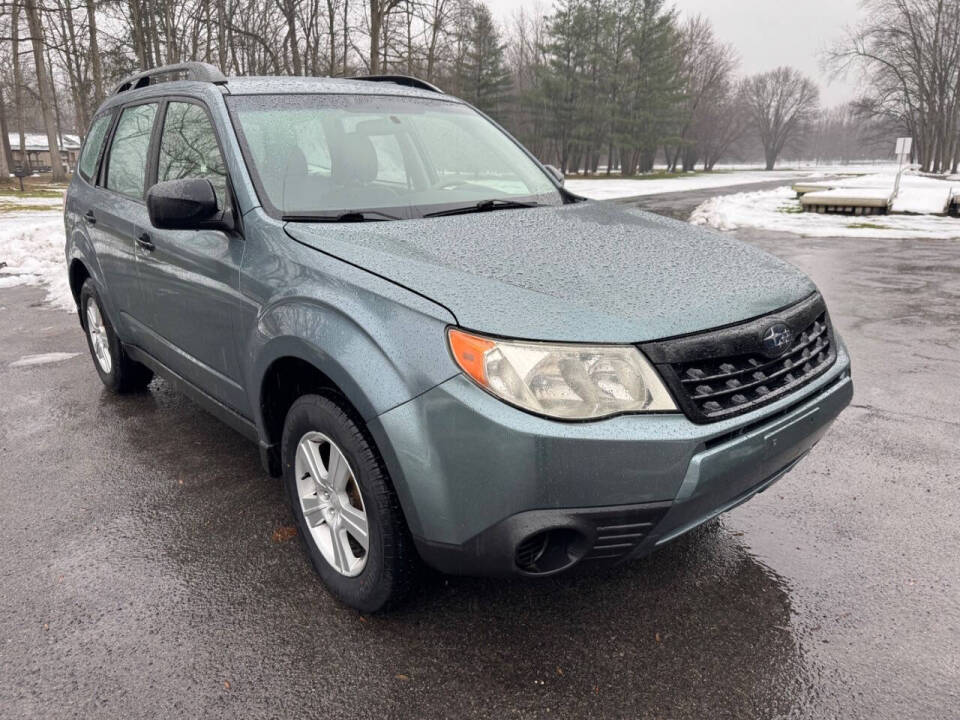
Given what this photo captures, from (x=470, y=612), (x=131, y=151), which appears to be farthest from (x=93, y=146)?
(x=470, y=612)

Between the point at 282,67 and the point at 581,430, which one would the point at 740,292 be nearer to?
the point at 581,430

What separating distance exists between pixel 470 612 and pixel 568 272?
124 cm

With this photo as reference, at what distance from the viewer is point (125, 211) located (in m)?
3.68

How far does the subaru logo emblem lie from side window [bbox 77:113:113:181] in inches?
159

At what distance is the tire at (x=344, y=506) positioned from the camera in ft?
6.94

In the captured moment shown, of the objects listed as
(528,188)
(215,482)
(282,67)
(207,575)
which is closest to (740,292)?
(528,188)

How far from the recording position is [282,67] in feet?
94.4

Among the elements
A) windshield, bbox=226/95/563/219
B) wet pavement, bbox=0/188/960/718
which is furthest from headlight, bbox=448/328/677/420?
windshield, bbox=226/95/563/219

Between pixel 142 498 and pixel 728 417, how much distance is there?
2.74m

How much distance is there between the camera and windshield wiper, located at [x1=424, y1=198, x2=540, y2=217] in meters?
2.85

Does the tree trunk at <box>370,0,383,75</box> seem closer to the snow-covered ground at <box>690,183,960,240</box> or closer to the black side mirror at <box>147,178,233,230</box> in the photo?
the snow-covered ground at <box>690,183,960,240</box>

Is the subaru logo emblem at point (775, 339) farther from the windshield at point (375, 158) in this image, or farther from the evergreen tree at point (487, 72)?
the evergreen tree at point (487, 72)

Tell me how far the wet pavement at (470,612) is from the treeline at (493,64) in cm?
2296

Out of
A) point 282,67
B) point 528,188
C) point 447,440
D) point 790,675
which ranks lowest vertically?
point 790,675
